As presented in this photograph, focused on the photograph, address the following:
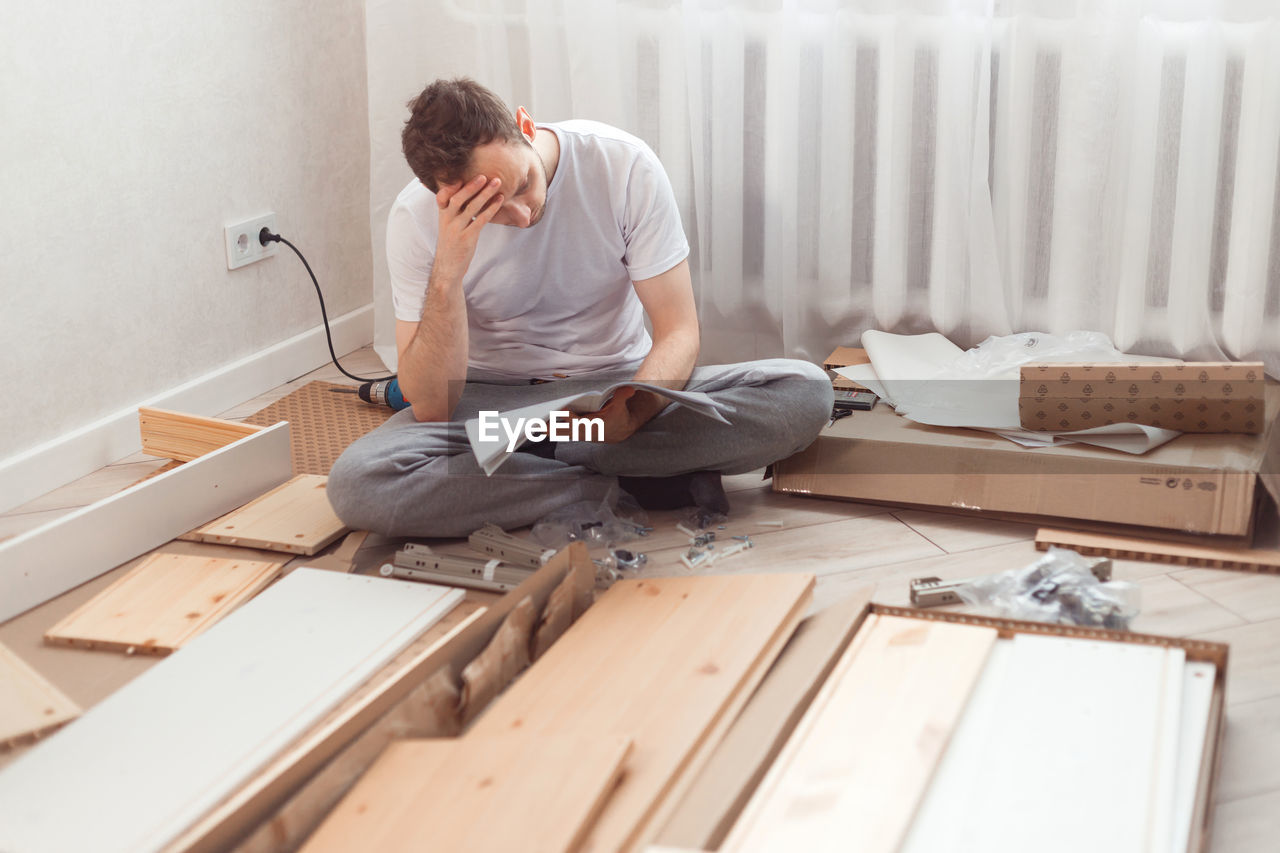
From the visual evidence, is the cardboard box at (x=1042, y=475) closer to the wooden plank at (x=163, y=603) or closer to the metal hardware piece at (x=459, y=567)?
the metal hardware piece at (x=459, y=567)

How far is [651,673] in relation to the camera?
1.35m

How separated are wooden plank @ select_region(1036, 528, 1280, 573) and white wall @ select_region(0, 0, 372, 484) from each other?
5.76 feet

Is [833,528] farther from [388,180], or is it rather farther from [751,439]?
[388,180]

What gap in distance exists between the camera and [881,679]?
1274mm

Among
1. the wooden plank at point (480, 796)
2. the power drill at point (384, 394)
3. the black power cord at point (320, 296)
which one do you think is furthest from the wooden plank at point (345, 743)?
the black power cord at point (320, 296)

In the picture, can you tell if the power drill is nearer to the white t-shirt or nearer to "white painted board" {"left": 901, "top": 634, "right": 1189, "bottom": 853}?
the white t-shirt

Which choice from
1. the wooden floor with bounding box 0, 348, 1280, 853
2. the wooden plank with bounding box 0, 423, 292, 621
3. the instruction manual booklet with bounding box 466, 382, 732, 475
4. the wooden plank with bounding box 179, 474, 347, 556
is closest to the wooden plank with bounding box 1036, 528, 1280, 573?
the wooden floor with bounding box 0, 348, 1280, 853

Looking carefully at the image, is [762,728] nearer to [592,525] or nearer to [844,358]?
[592,525]

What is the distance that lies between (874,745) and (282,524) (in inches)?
44.1

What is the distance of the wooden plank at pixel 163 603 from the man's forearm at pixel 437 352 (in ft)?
1.10

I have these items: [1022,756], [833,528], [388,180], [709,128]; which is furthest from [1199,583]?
[388,180]

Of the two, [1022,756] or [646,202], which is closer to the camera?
[1022,756]

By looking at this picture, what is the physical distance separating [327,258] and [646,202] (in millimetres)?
1301

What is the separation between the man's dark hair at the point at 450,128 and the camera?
162 cm
